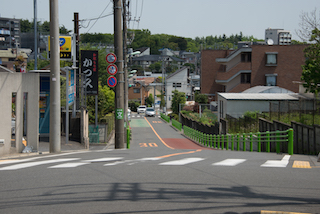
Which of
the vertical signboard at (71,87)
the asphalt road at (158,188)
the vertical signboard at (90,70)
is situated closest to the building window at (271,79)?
the vertical signboard at (90,70)

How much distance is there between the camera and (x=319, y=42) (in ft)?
91.6

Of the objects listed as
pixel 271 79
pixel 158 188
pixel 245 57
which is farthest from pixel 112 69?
pixel 271 79

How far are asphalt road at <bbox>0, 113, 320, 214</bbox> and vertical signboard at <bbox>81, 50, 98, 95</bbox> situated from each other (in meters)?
18.4

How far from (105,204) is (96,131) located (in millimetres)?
26184

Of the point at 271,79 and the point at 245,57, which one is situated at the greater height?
the point at 245,57

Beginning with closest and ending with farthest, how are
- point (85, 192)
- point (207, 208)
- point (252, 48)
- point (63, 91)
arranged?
point (207, 208), point (85, 192), point (63, 91), point (252, 48)

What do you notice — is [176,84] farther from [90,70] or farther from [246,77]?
[90,70]

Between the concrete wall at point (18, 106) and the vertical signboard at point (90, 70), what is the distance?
522 inches

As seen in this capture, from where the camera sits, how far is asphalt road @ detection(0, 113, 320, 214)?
17.9 ft

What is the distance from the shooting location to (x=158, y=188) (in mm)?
6504

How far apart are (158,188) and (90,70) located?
21874 mm

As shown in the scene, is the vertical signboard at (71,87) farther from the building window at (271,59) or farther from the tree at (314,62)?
the building window at (271,59)

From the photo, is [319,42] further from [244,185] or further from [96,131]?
[244,185]

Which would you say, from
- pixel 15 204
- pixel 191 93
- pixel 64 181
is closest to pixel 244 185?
pixel 64 181
